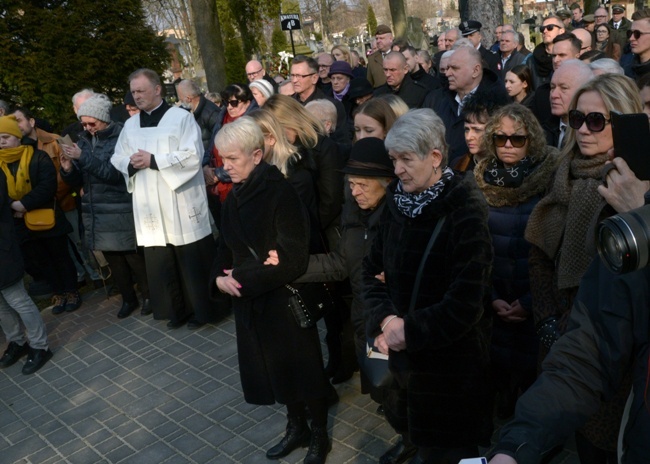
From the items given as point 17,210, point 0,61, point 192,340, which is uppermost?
point 0,61

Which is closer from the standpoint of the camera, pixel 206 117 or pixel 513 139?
pixel 513 139

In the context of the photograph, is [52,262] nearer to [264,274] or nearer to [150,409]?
[150,409]

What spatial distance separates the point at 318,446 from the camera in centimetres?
396

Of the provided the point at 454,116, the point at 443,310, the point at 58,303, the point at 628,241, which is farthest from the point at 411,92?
the point at 628,241

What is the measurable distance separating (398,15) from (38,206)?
1706 centimetres

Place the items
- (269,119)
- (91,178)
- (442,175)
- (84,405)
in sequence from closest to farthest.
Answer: (442,175) < (269,119) < (84,405) < (91,178)

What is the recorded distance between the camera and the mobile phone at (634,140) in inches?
74.9

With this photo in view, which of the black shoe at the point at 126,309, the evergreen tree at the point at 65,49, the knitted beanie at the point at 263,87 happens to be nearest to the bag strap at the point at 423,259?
the knitted beanie at the point at 263,87

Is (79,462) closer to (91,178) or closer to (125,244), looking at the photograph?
(125,244)

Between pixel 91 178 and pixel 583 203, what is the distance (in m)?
5.08

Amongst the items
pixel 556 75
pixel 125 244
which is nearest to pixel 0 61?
pixel 125 244

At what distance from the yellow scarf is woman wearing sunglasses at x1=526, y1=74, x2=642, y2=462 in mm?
5276

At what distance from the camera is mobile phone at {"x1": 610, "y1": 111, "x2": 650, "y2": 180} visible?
1901 mm

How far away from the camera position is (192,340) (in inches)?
239
